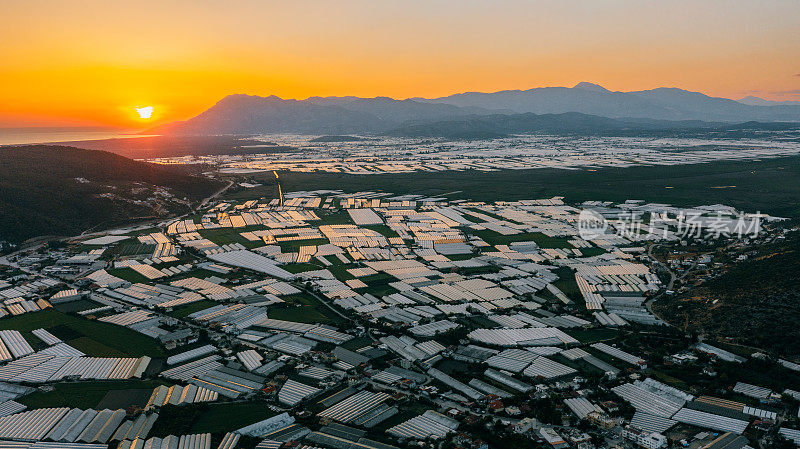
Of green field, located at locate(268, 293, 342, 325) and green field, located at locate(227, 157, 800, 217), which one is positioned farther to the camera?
green field, located at locate(227, 157, 800, 217)

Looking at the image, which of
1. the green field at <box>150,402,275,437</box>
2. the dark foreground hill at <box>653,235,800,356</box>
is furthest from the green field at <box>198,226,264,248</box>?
the dark foreground hill at <box>653,235,800,356</box>

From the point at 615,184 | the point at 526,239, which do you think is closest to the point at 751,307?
the point at 526,239

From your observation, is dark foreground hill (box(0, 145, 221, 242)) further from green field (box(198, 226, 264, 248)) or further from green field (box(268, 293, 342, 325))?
green field (box(268, 293, 342, 325))

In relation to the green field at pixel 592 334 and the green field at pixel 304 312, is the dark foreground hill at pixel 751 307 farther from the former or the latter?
the green field at pixel 304 312

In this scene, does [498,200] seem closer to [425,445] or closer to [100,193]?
[100,193]

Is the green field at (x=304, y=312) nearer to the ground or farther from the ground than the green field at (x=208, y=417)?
farther from the ground

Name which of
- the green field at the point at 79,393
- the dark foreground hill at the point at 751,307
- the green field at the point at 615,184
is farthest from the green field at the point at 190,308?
the green field at the point at 615,184

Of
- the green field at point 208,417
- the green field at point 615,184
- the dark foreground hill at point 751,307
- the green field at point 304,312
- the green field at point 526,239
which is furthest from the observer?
the green field at point 615,184

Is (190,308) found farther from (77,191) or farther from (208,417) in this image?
(77,191)
